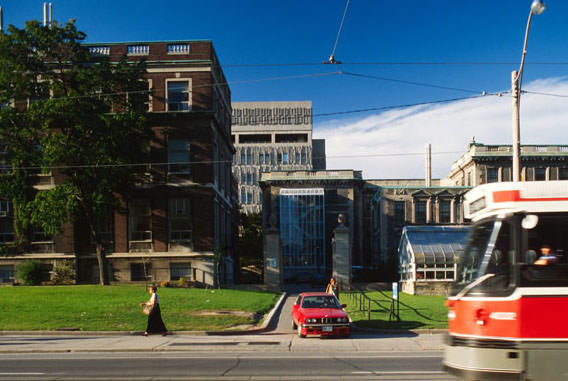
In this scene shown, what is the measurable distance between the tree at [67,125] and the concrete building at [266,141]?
84208 millimetres

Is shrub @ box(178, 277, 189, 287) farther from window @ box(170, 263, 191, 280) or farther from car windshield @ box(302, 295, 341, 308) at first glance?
car windshield @ box(302, 295, 341, 308)

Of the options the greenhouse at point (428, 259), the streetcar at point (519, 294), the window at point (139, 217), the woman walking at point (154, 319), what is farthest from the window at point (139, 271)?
the streetcar at point (519, 294)

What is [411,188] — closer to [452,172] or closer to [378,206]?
[378,206]

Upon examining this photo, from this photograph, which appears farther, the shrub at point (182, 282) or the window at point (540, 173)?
the window at point (540, 173)

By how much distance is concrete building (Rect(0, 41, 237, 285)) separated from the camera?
3838 centimetres

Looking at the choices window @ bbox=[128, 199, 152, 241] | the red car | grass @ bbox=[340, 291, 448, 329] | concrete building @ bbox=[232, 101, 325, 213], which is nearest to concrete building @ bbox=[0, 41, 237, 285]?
window @ bbox=[128, 199, 152, 241]

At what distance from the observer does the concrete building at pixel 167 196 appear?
126ft

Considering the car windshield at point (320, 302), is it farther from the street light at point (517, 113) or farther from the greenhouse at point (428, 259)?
the greenhouse at point (428, 259)

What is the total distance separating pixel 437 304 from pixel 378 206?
4166cm

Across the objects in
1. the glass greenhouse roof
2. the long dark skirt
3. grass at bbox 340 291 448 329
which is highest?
the glass greenhouse roof

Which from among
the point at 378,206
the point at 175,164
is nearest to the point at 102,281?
the point at 175,164

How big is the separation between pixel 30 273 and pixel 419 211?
47523 millimetres

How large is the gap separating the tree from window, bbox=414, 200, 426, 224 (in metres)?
42.1

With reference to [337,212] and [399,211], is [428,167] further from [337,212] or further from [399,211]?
[337,212]
